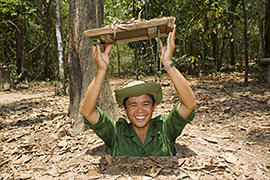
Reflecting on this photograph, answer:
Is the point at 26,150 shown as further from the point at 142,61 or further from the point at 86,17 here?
the point at 142,61

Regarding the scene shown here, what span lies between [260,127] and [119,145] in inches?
113

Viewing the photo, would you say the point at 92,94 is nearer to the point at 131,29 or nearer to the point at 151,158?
the point at 131,29

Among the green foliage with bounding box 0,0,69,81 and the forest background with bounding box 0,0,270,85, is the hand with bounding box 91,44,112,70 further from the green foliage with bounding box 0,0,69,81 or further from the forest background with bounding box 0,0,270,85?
the green foliage with bounding box 0,0,69,81

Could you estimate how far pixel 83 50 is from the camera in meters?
3.70

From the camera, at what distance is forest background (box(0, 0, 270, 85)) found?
9578 mm

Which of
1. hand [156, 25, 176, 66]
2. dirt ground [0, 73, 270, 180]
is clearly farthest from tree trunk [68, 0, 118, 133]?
hand [156, 25, 176, 66]

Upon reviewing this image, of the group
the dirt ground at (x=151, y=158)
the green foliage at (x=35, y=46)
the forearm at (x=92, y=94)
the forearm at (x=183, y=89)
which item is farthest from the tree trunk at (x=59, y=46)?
the green foliage at (x=35, y=46)

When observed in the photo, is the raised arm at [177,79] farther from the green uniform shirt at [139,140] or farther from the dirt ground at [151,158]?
the dirt ground at [151,158]

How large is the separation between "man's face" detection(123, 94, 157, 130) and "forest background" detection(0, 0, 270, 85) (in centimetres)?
506

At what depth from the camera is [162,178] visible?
2311mm

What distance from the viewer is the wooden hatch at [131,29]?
217 cm

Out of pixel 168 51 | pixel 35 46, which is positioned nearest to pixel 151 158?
pixel 168 51

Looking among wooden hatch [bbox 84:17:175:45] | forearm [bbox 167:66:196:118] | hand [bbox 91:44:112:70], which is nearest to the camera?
wooden hatch [bbox 84:17:175:45]

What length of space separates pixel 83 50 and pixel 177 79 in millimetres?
2106
